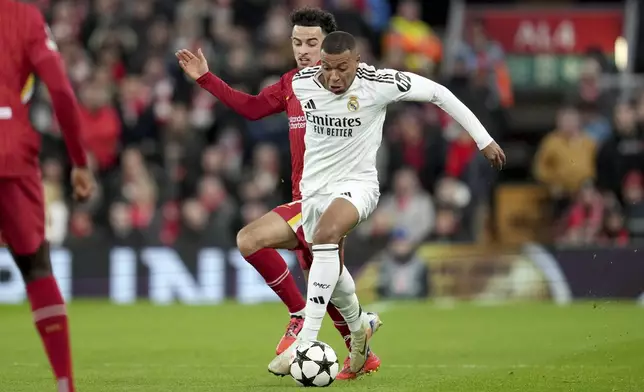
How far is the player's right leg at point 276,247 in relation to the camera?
9.90 m

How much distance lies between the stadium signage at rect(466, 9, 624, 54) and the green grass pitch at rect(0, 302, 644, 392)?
6.43 m

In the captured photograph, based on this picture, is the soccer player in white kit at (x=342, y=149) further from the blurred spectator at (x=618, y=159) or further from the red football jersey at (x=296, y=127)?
the blurred spectator at (x=618, y=159)

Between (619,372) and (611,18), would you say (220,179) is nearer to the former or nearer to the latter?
(611,18)

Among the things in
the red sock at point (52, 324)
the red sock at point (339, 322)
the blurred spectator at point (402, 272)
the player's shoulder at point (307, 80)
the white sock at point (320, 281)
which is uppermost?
the player's shoulder at point (307, 80)

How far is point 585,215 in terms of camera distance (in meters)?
18.7

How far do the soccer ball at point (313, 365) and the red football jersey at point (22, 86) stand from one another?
7.81 feet

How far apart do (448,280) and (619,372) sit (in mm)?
8413

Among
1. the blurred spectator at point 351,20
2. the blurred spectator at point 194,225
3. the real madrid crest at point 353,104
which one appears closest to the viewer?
the real madrid crest at point 353,104

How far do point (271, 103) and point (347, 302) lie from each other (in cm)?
158

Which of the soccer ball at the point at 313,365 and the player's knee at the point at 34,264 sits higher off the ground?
the player's knee at the point at 34,264

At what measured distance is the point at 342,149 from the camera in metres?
9.59

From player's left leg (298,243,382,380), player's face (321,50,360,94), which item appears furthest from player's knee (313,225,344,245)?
player's face (321,50,360,94)

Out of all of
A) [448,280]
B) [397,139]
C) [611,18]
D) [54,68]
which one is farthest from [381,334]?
[611,18]

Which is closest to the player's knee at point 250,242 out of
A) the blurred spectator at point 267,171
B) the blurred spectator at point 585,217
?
the blurred spectator at point 267,171
